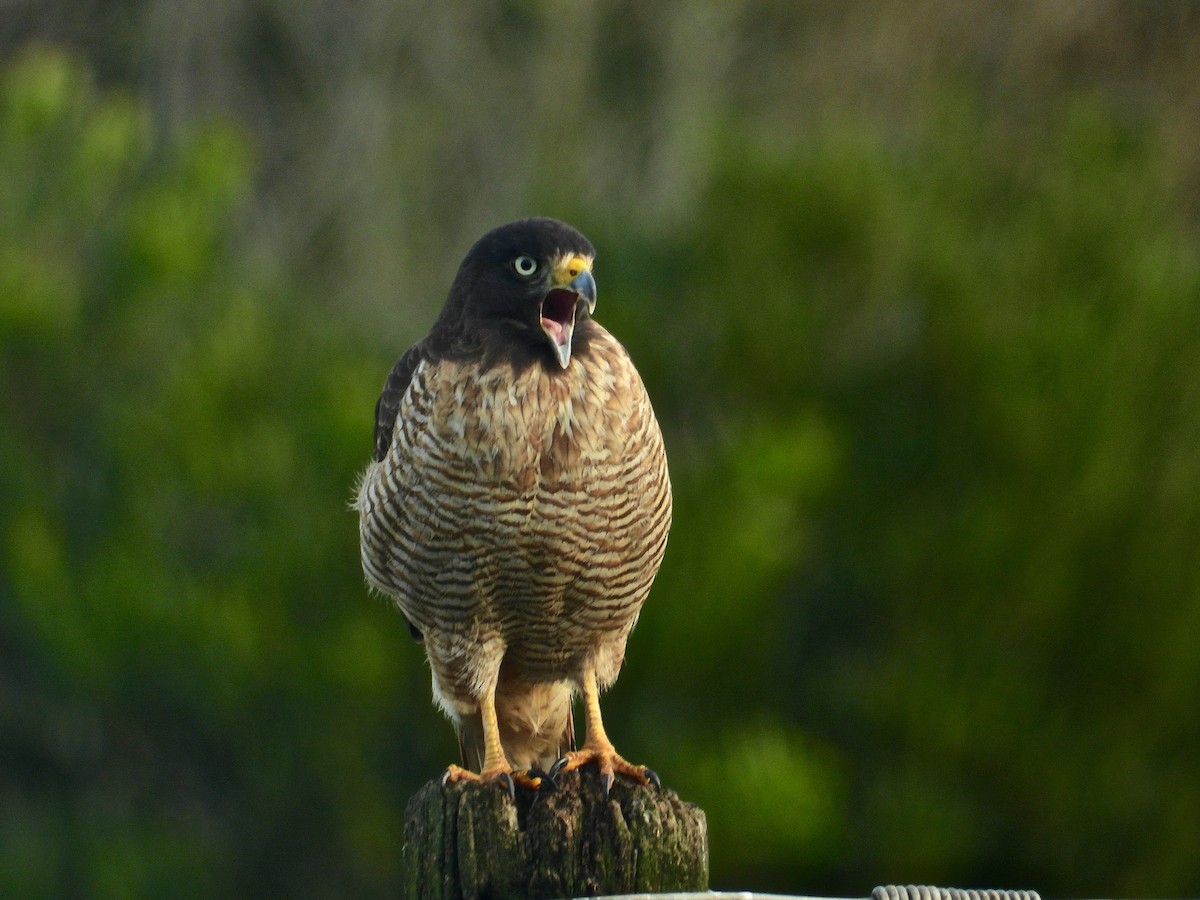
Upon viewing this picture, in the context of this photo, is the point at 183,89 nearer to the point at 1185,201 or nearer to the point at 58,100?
the point at 58,100

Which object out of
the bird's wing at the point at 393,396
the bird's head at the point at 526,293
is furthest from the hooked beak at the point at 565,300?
the bird's wing at the point at 393,396

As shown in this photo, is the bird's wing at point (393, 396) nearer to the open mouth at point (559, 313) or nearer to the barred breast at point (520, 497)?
the barred breast at point (520, 497)

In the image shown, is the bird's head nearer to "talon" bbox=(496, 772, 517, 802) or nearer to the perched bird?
the perched bird

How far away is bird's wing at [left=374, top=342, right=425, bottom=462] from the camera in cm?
371

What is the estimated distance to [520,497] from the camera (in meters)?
3.36

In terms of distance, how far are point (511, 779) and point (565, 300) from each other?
3.69ft

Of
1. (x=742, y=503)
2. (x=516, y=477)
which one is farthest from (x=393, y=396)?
(x=742, y=503)

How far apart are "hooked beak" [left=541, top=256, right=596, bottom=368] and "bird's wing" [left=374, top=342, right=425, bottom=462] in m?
0.32

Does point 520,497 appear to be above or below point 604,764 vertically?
above

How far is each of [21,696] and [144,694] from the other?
1726 millimetres

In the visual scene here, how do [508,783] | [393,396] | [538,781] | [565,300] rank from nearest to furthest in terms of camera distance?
[508,783], [538,781], [565,300], [393,396]

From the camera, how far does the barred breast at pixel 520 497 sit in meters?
3.36

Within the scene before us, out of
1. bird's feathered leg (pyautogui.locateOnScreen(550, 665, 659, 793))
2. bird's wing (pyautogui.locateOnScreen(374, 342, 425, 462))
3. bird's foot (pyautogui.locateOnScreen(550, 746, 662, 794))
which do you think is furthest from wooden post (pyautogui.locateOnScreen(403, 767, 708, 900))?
bird's wing (pyautogui.locateOnScreen(374, 342, 425, 462))

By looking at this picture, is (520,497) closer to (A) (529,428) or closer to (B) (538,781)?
(A) (529,428)
